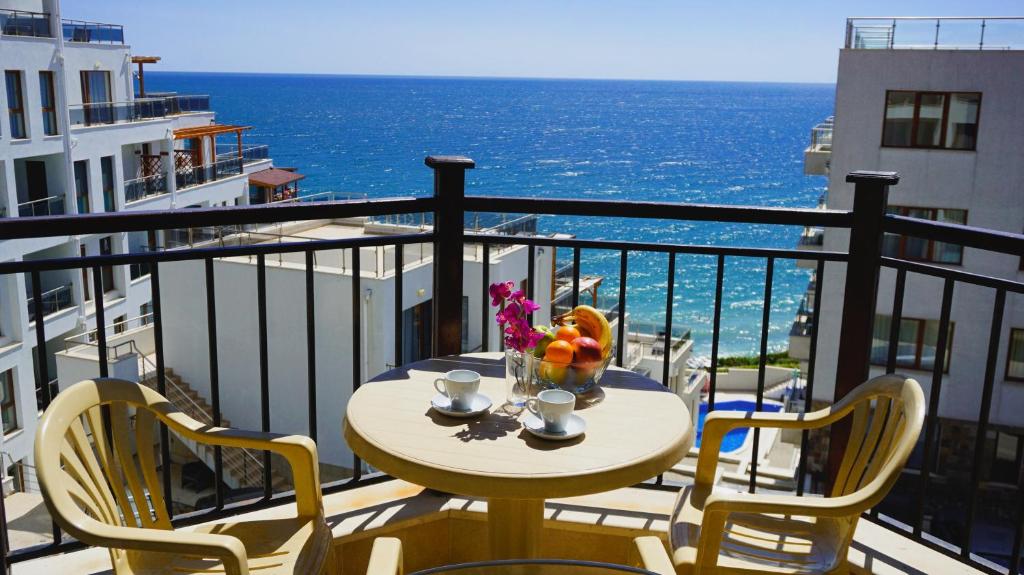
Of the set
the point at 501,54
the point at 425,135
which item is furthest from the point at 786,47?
the point at 425,135

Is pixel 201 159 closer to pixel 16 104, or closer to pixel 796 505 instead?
pixel 16 104

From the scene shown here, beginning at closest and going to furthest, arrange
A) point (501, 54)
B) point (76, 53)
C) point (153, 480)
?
1. point (153, 480)
2. point (76, 53)
3. point (501, 54)

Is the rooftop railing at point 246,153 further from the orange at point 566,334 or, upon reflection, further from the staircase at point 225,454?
the orange at point 566,334

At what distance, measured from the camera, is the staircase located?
15.3 metres

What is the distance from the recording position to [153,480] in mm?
2043

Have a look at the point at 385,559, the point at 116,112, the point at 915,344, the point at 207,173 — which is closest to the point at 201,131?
the point at 207,173

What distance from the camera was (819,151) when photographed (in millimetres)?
17250

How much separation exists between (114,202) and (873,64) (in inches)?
687

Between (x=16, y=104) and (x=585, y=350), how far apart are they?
19680 mm

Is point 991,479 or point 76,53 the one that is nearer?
point 991,479

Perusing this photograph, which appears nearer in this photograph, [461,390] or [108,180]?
[461,390]

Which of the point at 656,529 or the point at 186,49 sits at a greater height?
the point at 186,49

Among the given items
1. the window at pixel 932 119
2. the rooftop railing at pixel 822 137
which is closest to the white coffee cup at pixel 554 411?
the window at pixel 932 119

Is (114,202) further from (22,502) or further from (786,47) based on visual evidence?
(786,47)
